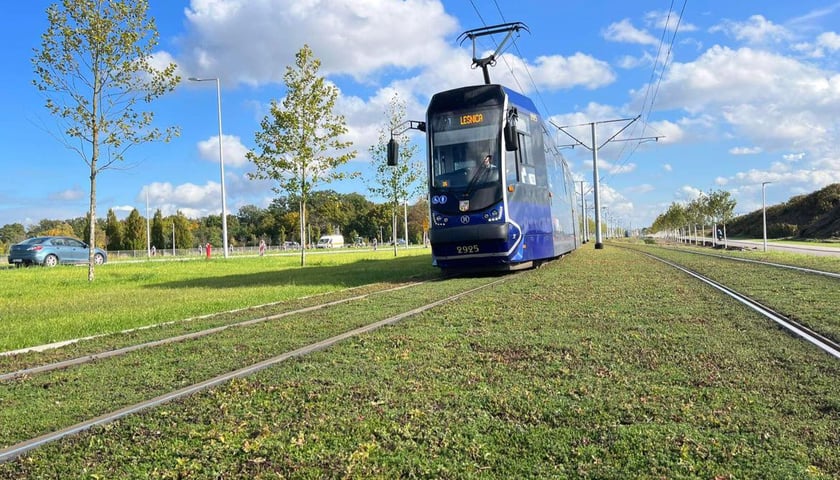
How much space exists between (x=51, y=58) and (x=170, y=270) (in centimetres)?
869

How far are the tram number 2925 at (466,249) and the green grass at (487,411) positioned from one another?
7.31 m

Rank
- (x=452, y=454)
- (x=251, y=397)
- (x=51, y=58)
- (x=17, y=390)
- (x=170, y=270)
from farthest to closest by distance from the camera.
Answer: (x=170, y=270) → (x=51, y=58) → (x=17, y=390) → (x=251, y=397) → (x=452, y=454)

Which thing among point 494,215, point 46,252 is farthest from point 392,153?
point 46,252

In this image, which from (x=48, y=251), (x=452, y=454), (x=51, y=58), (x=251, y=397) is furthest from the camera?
(x=48, y=251)

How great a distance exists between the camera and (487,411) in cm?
375

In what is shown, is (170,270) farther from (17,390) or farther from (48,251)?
(17,390)

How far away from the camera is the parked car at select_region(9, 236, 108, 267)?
84.3 feet

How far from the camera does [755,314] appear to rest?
7555 mm

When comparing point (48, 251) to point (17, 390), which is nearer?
point (17, 390)

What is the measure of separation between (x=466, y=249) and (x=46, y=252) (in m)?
21.6

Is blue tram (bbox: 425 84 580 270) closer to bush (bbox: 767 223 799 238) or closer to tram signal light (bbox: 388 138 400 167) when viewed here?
tram signal light (bbox: 388 138 400 167)

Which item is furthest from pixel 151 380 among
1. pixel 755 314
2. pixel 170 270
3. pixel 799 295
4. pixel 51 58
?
pixel 170 270

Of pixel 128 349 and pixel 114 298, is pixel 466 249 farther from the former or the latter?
pixel 128 349

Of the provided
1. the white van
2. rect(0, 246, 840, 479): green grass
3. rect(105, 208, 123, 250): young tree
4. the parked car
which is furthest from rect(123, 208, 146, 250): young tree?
rect(0, 246, 840, 479): green grass
